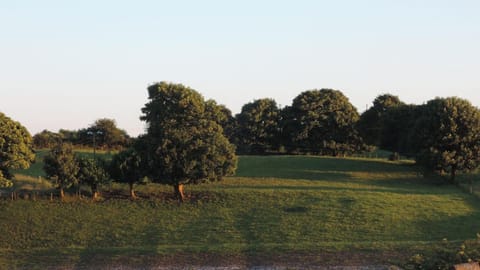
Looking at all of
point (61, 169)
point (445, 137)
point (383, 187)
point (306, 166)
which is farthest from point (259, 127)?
point (61, 169)

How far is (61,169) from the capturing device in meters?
47.9

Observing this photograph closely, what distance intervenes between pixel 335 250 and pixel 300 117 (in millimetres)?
71459

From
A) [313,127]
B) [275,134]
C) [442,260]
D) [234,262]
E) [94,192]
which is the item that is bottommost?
[234,262]

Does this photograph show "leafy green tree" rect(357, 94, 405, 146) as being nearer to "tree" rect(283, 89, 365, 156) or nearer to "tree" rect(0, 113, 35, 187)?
"tree" rect(283, 89, 365, 156)

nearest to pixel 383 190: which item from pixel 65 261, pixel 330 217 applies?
pixel 330 217

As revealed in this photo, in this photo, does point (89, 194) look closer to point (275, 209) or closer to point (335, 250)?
point (275, 209)

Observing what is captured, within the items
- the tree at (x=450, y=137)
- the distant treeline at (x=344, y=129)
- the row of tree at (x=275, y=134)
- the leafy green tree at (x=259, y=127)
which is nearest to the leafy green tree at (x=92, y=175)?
the row of tree at (x=275, y=134)

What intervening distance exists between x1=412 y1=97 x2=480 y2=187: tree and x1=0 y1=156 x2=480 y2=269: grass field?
6.41 meters

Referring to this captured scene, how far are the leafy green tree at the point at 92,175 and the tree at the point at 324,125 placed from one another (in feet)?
→ 171

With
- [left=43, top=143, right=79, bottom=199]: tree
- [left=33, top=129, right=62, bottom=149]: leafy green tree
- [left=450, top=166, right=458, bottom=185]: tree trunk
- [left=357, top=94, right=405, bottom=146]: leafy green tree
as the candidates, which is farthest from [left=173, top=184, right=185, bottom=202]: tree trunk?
[left=33, top=129, right=62, bottom=149]: leafy green tree

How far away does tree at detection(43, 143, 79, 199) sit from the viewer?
4809 centimetres

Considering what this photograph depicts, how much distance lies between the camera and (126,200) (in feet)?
161

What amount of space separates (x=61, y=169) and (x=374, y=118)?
57.2 meters

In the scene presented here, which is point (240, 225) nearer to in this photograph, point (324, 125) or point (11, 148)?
point (11, 148)
